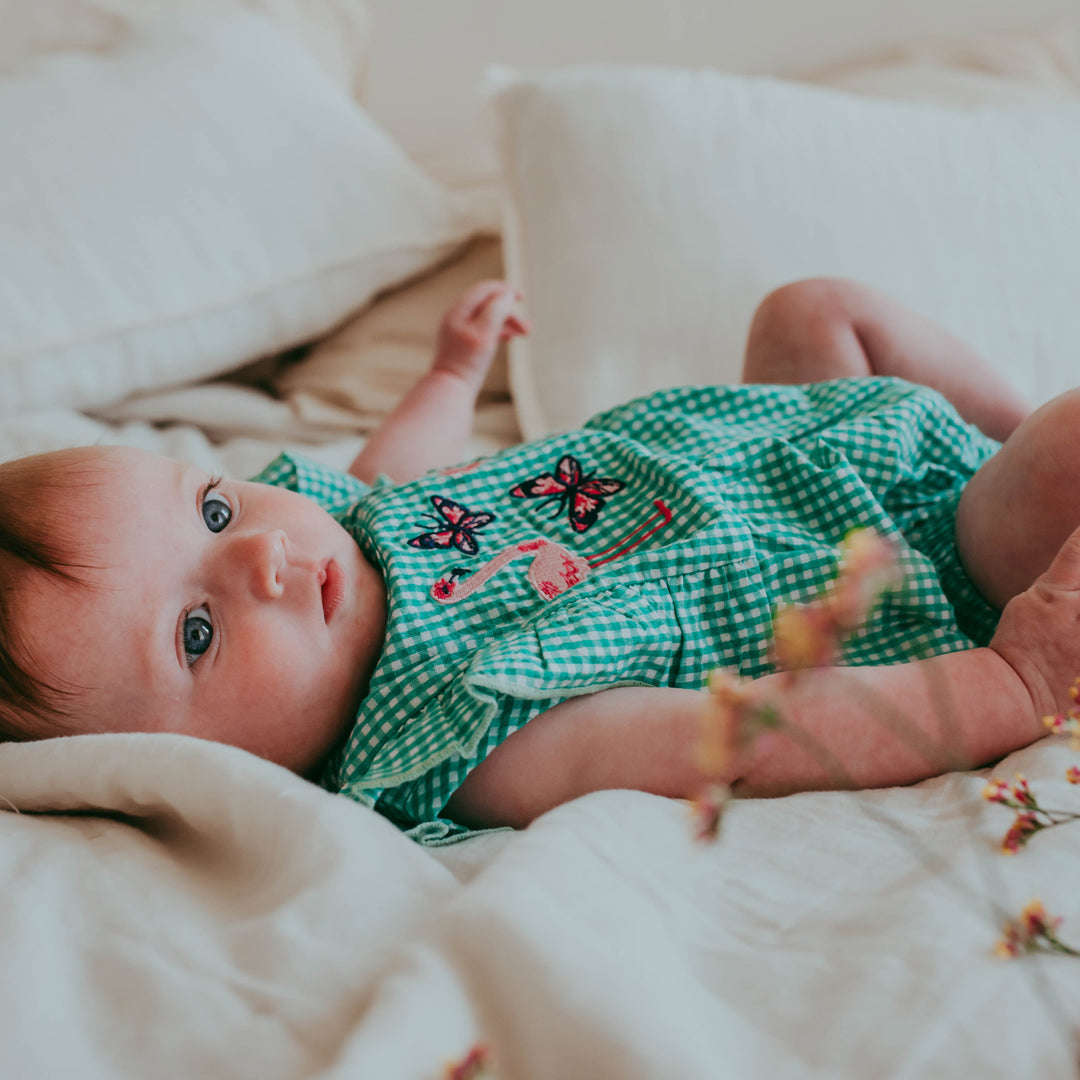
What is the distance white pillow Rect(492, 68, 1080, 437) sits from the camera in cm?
119

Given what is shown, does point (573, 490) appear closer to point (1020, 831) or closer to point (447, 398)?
point (447, 398)

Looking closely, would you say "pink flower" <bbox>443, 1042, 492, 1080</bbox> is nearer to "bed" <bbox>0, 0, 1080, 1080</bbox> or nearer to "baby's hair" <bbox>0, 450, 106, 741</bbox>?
"bed" <bbox>0, 0, 1080, 1080</bbox>

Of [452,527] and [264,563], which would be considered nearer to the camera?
[264,563]

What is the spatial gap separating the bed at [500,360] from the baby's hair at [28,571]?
0.08 metres

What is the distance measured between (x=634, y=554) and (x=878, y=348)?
0.41 m

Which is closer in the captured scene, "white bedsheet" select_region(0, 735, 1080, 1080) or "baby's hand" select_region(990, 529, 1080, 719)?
"white bedsheet" select_region(0, 735, 1080, 1080)

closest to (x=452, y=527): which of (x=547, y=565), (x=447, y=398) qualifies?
(x=547, y=565)

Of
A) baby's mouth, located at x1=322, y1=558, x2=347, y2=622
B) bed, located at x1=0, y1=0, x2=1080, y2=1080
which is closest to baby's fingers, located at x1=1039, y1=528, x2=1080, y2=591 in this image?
bed, located at x1=0, y1=0, x2=1080, y2=1080

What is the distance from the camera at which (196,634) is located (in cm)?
72

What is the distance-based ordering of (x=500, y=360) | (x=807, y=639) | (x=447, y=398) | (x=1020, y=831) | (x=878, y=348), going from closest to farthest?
(x=807, y=639)
(x=1020, y=831)
(x=878, y=348)
(x=447, y=398)
(x=500, y=360)

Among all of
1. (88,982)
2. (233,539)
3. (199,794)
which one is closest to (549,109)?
(233,539)

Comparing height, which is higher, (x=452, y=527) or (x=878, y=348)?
(x=878, y=348)

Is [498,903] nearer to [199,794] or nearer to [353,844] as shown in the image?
[353,844]

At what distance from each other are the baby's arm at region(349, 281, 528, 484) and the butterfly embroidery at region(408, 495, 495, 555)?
0.23 meters
